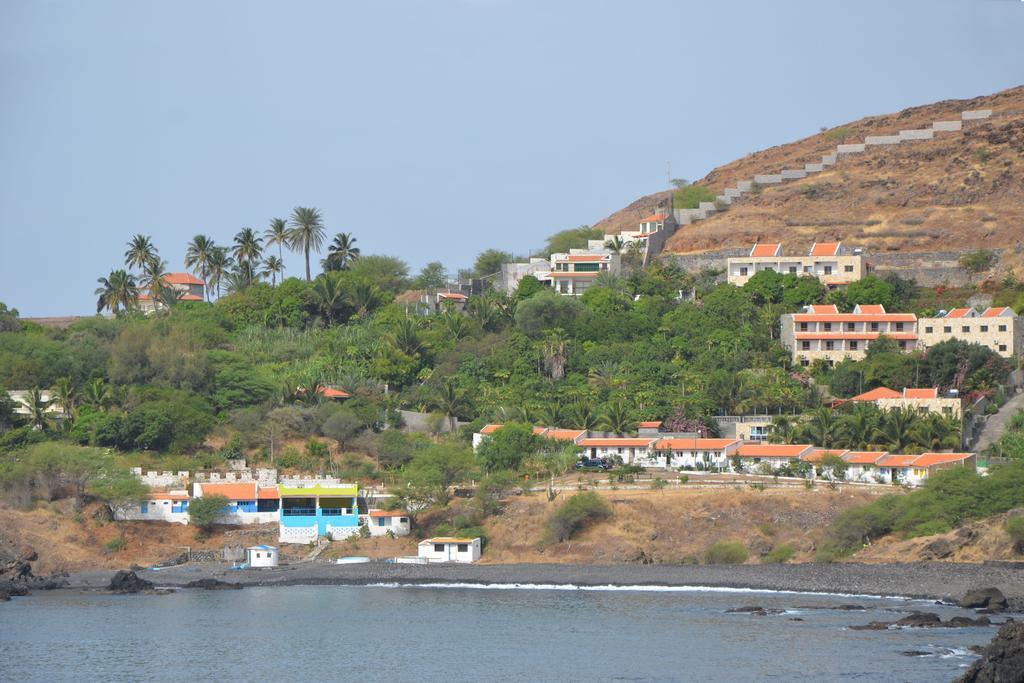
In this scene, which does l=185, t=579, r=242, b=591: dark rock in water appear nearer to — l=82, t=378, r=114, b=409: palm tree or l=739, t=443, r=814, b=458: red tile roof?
l=82, t=378, r=114, b=409: palm tree

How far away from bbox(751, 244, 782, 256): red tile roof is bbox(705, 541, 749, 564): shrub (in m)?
40.5

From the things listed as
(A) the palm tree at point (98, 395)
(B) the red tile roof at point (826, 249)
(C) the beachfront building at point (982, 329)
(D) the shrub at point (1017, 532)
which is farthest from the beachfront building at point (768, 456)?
(A) the palm tree at point (98, 395)

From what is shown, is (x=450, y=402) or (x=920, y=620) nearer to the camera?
(x=920, y=620)

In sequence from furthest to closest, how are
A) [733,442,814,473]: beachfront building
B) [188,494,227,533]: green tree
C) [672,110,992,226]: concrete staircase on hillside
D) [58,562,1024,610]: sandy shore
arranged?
[672,110,992,226]: concrete staircase on hillside → [733,442,814,473]: beachfront building → [188,494,227,533]: green tree → [58,562,1024,610]: sandy shore

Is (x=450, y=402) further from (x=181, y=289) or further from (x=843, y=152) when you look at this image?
(x=843, y=152)

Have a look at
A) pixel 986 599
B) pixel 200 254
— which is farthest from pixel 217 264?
pixel 986 599

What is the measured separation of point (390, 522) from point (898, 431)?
24.1 metres

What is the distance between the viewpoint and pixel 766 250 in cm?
10794

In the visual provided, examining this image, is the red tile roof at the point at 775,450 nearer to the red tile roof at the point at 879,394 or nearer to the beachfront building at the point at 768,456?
the beachfront building at the point at 768,456

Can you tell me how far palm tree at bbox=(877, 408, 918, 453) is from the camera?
78625 mm

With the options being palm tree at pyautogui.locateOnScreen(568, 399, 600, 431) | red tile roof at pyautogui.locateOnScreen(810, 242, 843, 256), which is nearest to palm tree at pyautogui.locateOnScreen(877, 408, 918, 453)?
palm tree at pyautogui.locateOnScreen(568, 399, 600, 431)

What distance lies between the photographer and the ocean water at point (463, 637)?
5231 centimetres

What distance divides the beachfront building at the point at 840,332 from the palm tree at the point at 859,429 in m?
13.3

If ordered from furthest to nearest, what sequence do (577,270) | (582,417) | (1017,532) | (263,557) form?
(577,270)
(582,417)
(263,557)
(1017,532)
